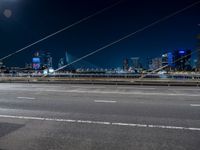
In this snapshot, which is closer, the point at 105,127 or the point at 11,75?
the point at 105,127

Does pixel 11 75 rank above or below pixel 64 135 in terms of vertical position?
above

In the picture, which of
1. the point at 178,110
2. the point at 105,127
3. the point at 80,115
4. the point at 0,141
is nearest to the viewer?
the point at 0,141

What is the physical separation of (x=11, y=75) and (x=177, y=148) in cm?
3126

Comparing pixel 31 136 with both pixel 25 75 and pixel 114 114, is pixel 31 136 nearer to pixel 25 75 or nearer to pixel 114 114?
pixel 114 114

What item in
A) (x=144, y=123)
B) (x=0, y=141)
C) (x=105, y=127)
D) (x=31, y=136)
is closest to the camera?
(x=0, y=141)

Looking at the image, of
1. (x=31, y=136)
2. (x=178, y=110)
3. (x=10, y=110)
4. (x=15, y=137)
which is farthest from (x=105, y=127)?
(x=10, y=110)

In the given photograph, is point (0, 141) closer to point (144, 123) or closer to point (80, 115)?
point (80, 115)

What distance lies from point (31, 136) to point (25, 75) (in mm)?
27587

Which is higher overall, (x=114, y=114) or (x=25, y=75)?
(x=25, y=75)

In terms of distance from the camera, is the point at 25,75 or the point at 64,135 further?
the point at 25,75

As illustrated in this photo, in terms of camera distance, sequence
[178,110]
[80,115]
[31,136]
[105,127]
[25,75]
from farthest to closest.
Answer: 1. [25,75]
2. [178,110]
3. [80,115]
4. [105,127]
5. [31,136]

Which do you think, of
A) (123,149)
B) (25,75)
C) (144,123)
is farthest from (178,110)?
(25,75)

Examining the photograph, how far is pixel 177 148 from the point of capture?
4168 mm

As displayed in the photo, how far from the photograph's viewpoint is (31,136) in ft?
16.2
